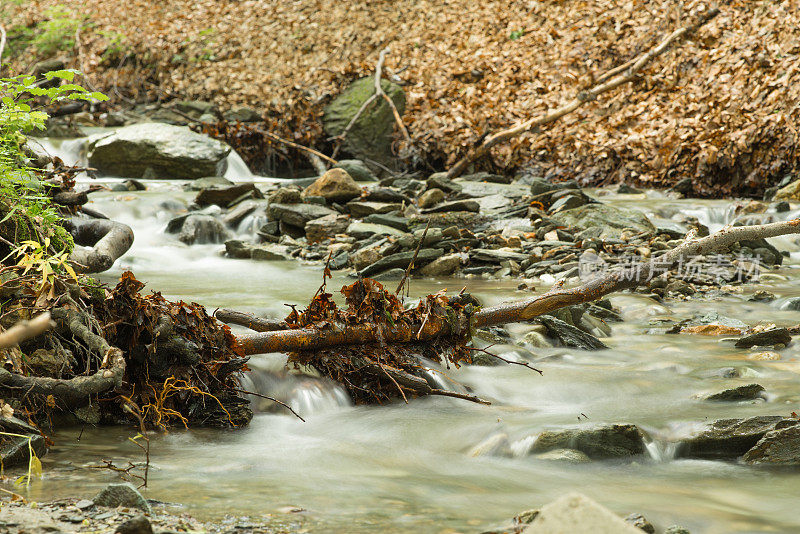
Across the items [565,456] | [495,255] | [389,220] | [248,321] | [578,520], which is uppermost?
[578,520]

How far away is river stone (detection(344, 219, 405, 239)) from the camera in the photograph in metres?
8.98

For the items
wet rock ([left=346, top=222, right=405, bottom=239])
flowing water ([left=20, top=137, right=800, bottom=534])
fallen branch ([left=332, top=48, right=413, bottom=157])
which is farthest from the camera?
fallen branch ([left=332, top=48, right=413, bottom=157])

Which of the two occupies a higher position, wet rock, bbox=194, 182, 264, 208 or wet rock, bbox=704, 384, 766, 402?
wet rock, bbox=704, 384, 766, 402

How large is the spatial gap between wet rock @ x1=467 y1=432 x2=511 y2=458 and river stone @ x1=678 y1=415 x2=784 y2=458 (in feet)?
→ 2.54

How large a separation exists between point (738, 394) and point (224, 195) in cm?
884

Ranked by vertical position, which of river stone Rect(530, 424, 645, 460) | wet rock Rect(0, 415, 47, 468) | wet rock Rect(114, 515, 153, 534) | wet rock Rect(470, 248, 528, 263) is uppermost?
wet rock Rect(114, 515, 153, 534)

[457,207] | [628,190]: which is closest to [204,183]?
[457,207]

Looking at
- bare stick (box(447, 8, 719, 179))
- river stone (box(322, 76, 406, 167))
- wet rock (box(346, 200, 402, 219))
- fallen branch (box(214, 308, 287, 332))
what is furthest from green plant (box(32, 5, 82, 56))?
fallen branch (box(214, 308, 287, 332))

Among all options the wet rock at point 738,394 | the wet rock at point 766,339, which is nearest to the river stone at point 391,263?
the wet rock at point 766,339

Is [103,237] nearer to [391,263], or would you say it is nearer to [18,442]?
[391,263]

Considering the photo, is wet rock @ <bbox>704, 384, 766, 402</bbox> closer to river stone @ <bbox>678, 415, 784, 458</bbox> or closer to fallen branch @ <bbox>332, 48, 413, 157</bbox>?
river stone @ <bbox>678, 415, 784, 458</bbox>

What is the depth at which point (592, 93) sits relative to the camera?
12.9 meters

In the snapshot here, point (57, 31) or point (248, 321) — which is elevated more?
point (57, 31)

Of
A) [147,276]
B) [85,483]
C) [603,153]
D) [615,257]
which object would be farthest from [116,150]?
[85,483]
